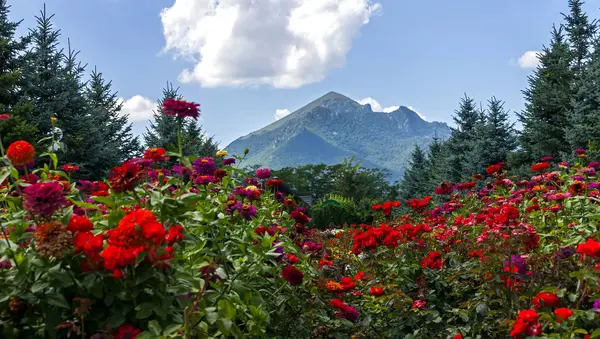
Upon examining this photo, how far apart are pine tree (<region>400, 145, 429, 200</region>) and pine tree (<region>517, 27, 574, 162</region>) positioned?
22.0 ft

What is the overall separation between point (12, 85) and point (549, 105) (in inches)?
615

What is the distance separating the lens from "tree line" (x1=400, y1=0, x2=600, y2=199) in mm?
12719

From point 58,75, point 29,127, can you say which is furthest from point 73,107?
point 29,127

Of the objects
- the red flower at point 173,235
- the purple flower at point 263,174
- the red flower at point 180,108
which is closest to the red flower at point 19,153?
the red flower at point 180,108

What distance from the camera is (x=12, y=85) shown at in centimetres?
1169

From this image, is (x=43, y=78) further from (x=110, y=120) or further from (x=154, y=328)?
(x=154, y=328)

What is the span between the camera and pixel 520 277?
2.31 metres

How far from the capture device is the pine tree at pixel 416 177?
2214 centimetres

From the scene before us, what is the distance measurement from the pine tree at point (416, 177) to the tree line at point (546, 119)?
4.12m

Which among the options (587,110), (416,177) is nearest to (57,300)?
(587,110)

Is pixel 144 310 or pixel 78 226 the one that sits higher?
pixel 78 226

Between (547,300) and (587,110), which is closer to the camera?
(547,300)

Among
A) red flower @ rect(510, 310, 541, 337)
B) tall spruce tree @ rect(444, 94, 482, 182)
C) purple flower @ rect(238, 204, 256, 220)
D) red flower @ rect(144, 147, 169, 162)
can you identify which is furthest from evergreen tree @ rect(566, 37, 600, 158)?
red flower @ rect(144, 147, 169, 162)

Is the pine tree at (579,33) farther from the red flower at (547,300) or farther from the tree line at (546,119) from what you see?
the red flower at (547,300)
